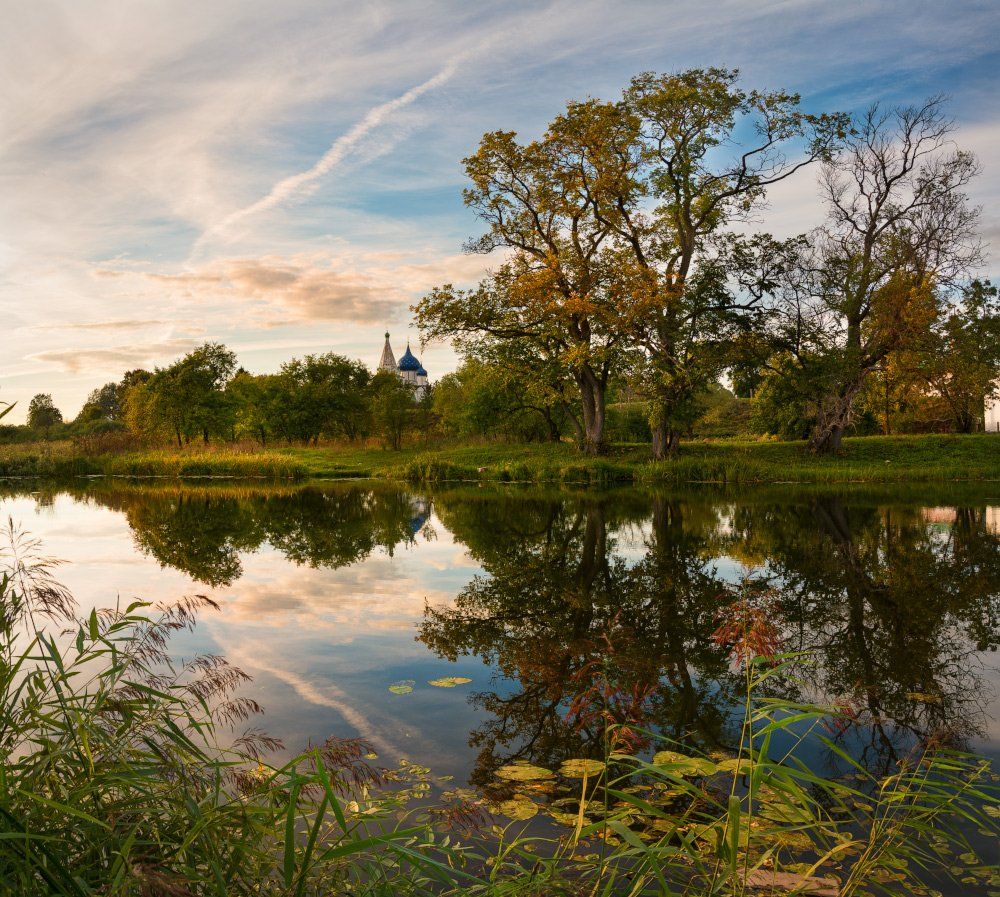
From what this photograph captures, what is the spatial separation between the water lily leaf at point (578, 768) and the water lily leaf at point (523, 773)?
10cm

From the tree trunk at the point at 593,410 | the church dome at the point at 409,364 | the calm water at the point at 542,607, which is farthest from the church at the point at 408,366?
the calm water at the point at 542,607

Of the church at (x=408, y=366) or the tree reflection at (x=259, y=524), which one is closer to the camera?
the tree reflection at (x=259, y=524)

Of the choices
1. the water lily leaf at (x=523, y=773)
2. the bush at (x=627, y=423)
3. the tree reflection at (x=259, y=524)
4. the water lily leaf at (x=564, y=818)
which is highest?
the bush at (x=627, y=423)

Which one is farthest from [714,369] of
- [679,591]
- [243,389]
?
[243,389]

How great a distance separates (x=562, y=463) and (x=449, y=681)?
23.4 m

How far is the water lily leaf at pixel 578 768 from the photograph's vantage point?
4176 millimetres

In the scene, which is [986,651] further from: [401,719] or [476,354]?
[476,354]

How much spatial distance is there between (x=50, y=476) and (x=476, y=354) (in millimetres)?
22026

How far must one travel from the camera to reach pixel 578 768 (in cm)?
429

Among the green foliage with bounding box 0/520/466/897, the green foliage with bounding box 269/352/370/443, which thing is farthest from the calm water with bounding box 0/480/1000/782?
the green foliage with bounding box 269/352/370/443

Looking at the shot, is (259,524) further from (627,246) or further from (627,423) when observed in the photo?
(627,423)

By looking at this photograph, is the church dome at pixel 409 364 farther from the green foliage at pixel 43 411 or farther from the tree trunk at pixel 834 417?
the tree trunk at pixel 834 417

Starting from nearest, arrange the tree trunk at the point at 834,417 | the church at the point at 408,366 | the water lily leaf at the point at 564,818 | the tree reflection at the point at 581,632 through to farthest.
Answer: the water lily leaf at the point at 564,818
the tree reflection at the point at 581,632
the tree trunk at the point at 834,417
the church at the point at 408,366

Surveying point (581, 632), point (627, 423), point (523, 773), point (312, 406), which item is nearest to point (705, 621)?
point (581, 632)
